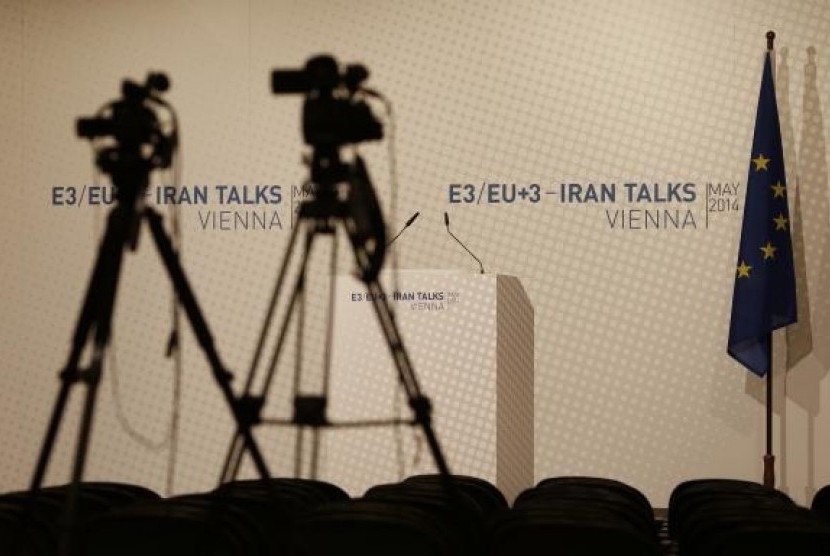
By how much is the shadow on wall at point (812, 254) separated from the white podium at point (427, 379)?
1579 millimetres

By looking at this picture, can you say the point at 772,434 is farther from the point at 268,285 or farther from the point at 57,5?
the point at 57,5

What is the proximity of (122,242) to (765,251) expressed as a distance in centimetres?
362

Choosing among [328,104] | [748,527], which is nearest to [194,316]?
[328,104]

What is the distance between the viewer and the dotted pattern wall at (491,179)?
5883 millimetres

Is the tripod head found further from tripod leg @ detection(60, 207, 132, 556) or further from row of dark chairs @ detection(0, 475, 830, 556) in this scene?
row of dark chairs @ detection(0, 475, 830, 556)

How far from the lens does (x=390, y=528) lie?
2.72m

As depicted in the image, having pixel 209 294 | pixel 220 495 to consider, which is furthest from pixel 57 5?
pixel 220 495

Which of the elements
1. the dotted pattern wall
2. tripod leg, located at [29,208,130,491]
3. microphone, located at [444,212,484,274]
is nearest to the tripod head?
tripod leg, located at [29,208,130,491]

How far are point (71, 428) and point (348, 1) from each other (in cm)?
294

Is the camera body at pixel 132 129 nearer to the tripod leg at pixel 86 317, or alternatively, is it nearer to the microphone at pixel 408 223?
the tripod leg at pixel 86 317

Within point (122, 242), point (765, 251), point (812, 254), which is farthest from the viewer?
point (812, 254)

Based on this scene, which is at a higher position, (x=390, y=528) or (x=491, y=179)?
(x=491, y=179)

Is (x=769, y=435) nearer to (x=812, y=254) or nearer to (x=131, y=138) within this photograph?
(x=812, y=254)

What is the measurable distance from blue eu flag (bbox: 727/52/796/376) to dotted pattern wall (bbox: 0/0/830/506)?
11.6 inches
